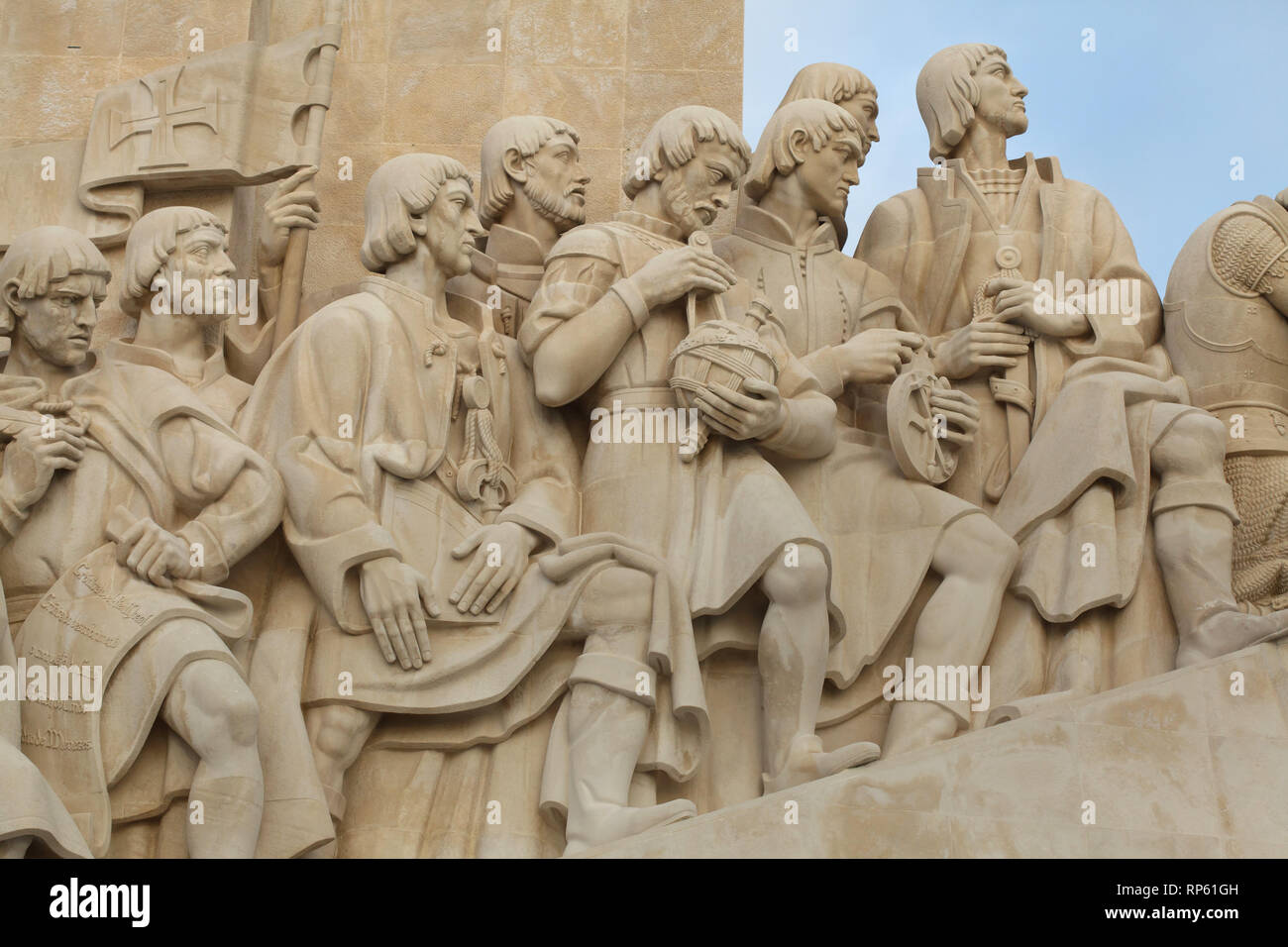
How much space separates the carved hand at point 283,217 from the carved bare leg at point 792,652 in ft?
8.51

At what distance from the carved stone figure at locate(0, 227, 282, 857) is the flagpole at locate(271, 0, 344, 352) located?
1.89ft

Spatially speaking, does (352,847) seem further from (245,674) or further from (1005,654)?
(1005,654)

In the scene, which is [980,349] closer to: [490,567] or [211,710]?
[490,567]

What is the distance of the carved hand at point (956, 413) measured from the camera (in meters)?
10.2

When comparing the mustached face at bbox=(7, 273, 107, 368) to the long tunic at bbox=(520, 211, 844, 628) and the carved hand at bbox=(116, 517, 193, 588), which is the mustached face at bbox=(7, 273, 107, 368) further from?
the long tunic at bbox=(520, 211, 844, 628)

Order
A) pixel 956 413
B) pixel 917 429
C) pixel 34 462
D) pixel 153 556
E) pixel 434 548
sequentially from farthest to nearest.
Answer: pixel 956 413
pixel 917 429
pixel 434 548
pixel 34 462
pixel 153 556

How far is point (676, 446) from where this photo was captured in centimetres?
978

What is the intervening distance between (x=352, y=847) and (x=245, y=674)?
29.3 inches

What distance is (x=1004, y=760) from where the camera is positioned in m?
8.81

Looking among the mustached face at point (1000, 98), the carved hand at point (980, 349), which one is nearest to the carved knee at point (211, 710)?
the carved hand at point (980, 349)

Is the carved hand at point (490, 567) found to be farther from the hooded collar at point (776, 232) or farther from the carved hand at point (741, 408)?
the hooded collar at point (776, 232)

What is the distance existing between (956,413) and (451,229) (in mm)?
2135

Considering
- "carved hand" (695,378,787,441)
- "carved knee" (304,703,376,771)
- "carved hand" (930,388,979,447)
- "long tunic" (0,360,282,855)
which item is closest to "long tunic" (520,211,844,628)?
"carved hand" (695,378,787,441)

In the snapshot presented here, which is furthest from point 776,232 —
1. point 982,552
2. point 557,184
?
point 982,552
